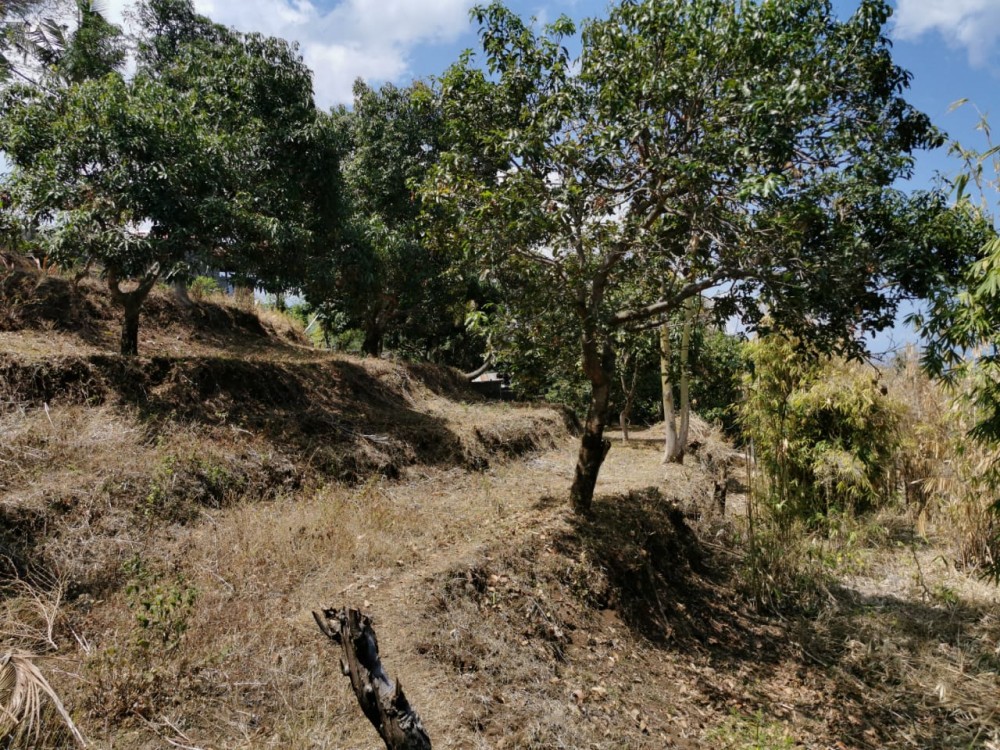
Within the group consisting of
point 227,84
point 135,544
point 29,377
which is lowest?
point 135,544

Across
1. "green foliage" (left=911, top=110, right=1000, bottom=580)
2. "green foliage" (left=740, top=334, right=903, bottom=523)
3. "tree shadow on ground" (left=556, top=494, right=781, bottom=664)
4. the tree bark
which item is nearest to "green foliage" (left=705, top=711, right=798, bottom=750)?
"tree shadow on ground" (left=556, top=494, right=781, bottom=664)

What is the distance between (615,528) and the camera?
7.55 metres

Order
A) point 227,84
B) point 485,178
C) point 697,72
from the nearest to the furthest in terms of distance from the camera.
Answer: point 697,72
point 485,178
point 227,84

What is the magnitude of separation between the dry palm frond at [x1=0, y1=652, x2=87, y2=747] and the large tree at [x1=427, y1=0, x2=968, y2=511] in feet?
14.7

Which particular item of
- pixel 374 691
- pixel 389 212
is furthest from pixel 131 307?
pixel 374 691

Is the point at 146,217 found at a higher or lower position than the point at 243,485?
higher

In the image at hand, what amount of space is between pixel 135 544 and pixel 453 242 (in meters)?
4.24

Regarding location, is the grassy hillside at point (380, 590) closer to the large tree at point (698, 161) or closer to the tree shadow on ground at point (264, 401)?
the tree shadow on ground at point (264, 401)

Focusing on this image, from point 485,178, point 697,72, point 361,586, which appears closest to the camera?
point 361,586

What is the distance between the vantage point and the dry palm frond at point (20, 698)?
9.06ft

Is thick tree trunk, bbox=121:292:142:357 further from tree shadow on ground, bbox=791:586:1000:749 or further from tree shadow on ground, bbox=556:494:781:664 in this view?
tree shadow on ground, bbox=791:586:1000:749

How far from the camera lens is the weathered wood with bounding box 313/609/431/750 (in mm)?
2535

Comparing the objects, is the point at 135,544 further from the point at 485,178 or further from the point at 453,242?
the point at 485,178

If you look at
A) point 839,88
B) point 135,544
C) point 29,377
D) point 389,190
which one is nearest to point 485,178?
point 839,88
